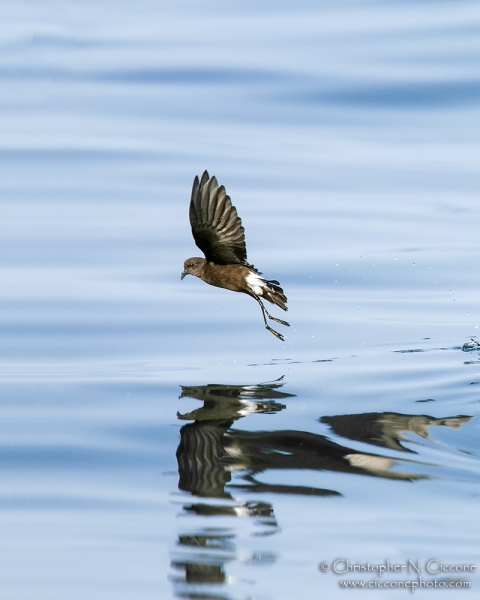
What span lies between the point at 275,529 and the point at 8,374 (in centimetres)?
320

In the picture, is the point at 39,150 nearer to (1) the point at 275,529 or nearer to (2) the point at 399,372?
(2) the point at 399,372

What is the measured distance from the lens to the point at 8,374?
7.34 metres

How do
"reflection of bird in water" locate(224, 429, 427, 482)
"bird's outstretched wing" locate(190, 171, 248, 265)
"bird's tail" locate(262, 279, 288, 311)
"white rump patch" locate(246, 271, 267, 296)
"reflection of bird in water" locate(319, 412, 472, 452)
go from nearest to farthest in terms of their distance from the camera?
"reflection of bird in water" locate(224, 429, 427, 482), "reflection of bird in water" locate(319, 412, 472, 452), "bird's outstretched wing" locate(190, 171, 248, 265), "white rump patch" locate(246, 271, 267, 296), "bird's tail" locate(262, 279, 288, 311)

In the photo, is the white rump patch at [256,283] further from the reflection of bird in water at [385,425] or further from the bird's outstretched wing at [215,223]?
the reflection of bird in water at [385,425]

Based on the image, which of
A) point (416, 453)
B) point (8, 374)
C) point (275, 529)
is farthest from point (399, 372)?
point (275, 529)

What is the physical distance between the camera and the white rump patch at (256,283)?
7.07 meters

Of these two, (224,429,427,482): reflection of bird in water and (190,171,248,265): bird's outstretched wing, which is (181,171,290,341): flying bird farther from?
(224,429,427,482): reflection of bird in water

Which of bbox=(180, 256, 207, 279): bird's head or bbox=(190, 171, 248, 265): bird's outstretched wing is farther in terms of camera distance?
bbox=(180, 256, 207, 279): bird's head

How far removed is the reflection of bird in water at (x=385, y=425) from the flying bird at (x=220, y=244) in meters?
1.20

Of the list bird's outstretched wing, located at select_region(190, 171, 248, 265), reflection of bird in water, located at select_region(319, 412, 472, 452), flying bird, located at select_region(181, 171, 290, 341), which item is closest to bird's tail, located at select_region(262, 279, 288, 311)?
flying bird, located at select_region(181, 171, 290, 341)

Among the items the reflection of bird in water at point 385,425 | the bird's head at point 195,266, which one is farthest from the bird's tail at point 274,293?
the reflection of bird in water at point 385,425

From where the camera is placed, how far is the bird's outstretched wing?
257 inches

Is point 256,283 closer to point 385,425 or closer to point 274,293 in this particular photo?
point 274,293

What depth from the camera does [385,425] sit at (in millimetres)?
5992
